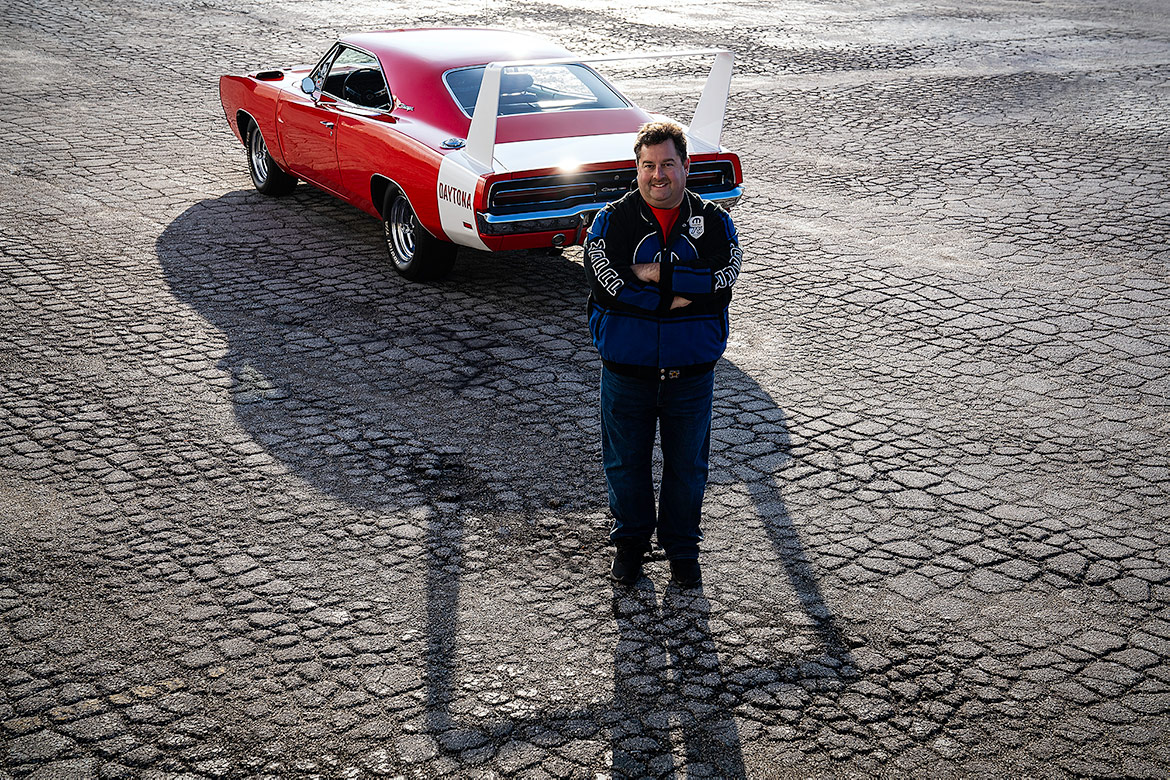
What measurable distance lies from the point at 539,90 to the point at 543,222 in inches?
57.6

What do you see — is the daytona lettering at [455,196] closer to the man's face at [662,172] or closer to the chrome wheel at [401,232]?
the chrome wheel at [401,232]

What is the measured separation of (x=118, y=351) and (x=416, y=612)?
134 inches

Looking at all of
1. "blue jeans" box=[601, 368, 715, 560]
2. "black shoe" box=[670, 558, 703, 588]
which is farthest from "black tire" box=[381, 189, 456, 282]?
"black shoe" box=[670, 558, 703, 588]

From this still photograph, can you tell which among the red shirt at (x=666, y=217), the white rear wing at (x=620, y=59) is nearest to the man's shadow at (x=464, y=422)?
the white rear wing at (x=620, y=59)

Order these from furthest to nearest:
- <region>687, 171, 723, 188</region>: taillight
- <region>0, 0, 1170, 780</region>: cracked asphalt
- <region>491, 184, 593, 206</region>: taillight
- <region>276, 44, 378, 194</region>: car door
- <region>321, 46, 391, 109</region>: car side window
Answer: <region>276, 44, 378, 194</region>: car door → <region>321, 46, 391, 109</region>: car side window → <region>687, 171, 723, 188</region>: taillight → <region>491, 184, 593, 206</region>: taillight → <region>0, 0, 1170, 780</region>: cracked asphalt

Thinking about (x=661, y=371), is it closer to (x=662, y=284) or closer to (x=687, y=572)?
(x=662, y=284)

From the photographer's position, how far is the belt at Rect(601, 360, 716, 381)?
437cm

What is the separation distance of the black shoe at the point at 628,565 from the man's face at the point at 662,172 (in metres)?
1.39

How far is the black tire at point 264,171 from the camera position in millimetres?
10276

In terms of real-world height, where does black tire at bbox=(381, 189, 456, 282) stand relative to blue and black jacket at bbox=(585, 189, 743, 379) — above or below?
below

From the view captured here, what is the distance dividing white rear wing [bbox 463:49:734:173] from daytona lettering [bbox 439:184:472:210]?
20 centimetres

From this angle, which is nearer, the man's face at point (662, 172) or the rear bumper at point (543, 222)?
the man's face at point (662, 172)

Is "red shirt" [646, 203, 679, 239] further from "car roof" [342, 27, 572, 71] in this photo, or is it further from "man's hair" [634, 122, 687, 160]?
"car roof" [342, 27, 572, 71]

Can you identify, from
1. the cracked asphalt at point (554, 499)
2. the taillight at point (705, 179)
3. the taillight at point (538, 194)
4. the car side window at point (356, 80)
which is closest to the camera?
the cracked asphalt at point (554, 499)
